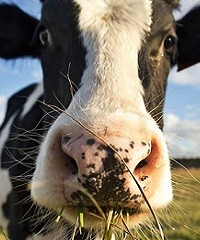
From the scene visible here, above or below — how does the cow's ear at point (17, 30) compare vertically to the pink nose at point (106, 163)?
below

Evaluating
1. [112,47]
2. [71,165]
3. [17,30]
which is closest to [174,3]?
[112,47]

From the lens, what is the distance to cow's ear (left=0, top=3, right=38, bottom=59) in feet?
18.2

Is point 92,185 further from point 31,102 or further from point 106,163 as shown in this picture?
point 31,102

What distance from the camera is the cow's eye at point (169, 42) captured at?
4556mm

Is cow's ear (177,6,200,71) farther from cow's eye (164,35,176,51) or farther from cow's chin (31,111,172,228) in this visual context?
cow's chin (31,111,172,228)

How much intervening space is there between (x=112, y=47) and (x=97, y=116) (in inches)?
31.6

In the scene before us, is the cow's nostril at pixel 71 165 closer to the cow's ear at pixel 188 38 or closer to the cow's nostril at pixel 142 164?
the cow's nostril at pixel 142 164

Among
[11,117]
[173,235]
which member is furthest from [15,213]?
[173,235]

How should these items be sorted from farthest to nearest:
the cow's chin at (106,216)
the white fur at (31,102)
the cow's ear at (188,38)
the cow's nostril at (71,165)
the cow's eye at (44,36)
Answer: the white fur at (31,102), the cow's ear at (188,38), the cow's eye at (44,36), the cow's chin at (106,216), the cow's nostril at (71,165)

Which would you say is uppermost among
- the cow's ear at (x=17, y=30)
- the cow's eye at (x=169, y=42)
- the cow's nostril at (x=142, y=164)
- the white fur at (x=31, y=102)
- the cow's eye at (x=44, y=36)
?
the cow's eye at (x=169, y=42)

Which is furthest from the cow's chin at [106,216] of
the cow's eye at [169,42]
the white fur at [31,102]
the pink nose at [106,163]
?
the white fur at [31,102]

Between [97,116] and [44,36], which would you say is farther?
[44,36]

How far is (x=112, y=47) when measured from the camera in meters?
3.90

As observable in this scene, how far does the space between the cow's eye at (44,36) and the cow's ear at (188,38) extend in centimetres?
123
